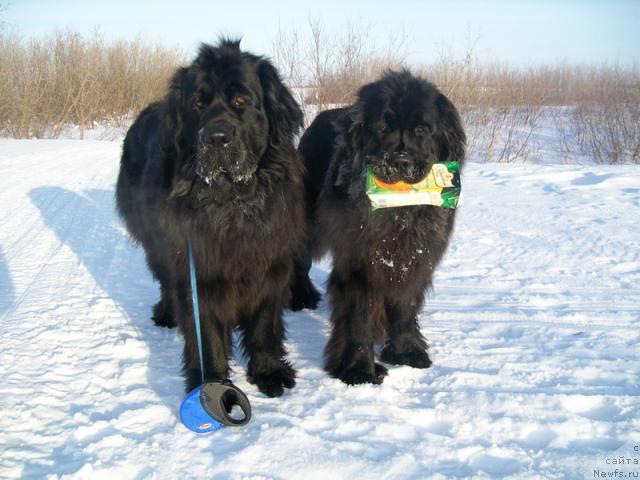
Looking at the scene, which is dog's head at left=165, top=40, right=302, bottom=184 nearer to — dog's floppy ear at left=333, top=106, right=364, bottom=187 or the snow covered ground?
dog's floppy ear at left=333, top=106, right=364, bottom=187

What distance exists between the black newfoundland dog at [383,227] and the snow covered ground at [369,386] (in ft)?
0.75

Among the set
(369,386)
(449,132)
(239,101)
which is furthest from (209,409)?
(449,132)

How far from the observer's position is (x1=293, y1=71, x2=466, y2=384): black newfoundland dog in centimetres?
292

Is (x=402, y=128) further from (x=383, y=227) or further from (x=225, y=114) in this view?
(x=225, y=114)

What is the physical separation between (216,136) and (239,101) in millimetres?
326

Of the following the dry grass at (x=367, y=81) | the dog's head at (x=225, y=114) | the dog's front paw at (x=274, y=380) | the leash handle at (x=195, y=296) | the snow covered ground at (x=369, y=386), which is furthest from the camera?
the dry grass at (x=367, y=81)

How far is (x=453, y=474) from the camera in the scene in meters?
2.15

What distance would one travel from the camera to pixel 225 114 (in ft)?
8.71

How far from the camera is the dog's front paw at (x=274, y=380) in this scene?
2924 mm

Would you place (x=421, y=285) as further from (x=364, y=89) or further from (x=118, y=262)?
(x=118, y=262)

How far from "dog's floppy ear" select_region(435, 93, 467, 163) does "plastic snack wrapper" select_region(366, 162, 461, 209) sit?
0.15 meters

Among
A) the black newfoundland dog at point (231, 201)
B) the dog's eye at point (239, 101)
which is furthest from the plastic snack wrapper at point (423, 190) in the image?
the dog's eye at point (239, 101)

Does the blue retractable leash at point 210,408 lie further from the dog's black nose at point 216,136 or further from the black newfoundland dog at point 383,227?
the dog's black nose at point 216,136

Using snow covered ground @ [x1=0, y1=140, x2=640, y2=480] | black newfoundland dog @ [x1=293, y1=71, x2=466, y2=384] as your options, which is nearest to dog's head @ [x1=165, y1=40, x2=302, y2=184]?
black newfoundland dog @ [x1=293, y1=71, x2=466, y2=384]
